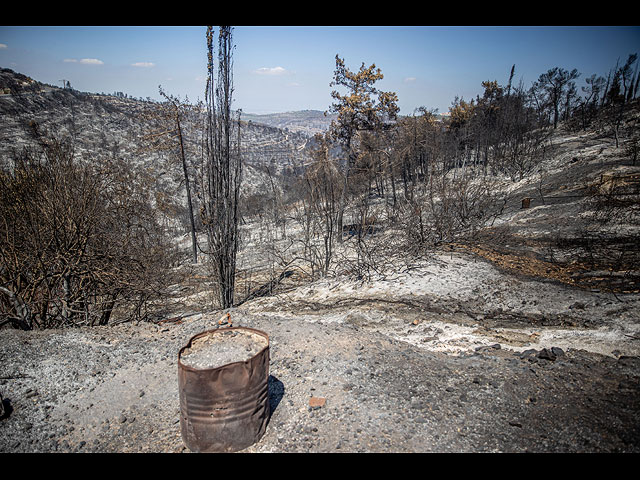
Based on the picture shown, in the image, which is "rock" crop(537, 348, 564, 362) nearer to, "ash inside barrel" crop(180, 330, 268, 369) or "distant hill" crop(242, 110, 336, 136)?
"ash inside barrel" crop(180, 330, 268, 369)

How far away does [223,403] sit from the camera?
267cm

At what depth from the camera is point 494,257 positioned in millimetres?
8805

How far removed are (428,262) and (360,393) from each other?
5802 mm

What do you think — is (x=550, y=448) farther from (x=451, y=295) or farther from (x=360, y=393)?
(x=451, y=295)

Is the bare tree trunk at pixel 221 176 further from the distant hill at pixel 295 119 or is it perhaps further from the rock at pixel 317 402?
the distant hill at pixel 295 119

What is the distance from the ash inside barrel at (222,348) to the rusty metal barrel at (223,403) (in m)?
0.07

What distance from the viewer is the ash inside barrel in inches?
112

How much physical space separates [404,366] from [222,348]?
2.28 m

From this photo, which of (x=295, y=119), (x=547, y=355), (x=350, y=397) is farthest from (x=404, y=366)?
(x=295, y=119)

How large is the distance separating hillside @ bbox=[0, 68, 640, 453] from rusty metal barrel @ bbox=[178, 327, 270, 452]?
0.21 metres

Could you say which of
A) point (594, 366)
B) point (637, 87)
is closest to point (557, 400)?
point (594, 366)

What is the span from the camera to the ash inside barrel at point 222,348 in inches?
112

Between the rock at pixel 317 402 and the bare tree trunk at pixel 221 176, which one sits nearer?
the rock at pixel 317 402

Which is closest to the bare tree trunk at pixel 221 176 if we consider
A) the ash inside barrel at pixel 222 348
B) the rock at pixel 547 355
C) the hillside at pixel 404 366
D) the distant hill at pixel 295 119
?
the hillside at pixel 404 366
